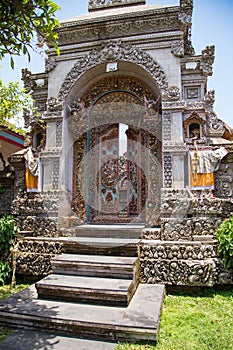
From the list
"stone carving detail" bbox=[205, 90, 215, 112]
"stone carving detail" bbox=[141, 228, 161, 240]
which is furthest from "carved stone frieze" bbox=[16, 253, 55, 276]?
"stone carving detail" bbox=[205, 90, 215, 112]

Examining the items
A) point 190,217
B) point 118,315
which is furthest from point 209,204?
point 118,315

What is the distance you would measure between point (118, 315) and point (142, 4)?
25.2 feet

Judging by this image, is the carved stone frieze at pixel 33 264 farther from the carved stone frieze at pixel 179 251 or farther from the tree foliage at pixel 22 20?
the tree foliage at pixel 22 20

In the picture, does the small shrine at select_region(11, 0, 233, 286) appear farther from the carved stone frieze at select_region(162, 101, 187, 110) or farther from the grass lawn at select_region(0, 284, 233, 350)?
the grass lawn at select_region(0, 284, 233, 350)

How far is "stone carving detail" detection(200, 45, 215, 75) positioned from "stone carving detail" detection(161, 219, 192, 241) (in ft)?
11.0


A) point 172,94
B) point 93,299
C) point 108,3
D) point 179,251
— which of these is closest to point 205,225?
point 179,251

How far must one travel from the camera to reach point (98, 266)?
14.9 ft

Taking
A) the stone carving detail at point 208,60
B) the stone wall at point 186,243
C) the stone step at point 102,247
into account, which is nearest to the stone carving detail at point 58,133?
the stone step at point 102,247

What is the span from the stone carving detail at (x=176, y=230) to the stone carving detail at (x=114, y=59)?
9.59ft

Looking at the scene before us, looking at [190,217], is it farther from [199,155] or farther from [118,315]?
[118,315]

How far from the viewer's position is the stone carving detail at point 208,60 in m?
6.01

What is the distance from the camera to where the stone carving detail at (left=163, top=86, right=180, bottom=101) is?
5.94 m

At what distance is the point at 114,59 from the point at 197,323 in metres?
5.62

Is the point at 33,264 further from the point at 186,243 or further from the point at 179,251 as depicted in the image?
the point at 186,243
